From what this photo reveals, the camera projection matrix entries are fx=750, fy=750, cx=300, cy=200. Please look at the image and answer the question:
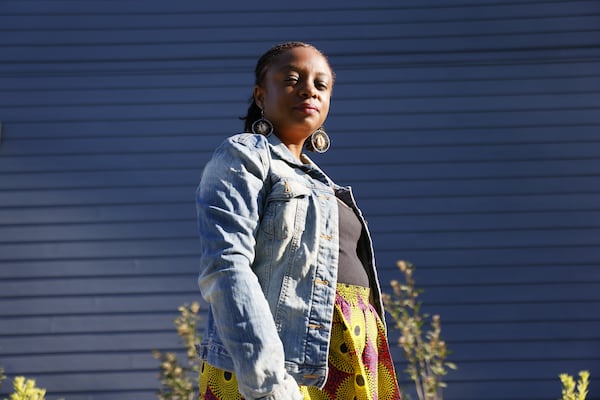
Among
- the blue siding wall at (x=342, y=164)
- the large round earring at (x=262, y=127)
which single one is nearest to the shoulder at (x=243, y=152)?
the large round earring at (x=262, y=127)

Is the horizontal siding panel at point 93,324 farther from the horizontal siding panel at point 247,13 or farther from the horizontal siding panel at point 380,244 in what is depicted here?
the horizontal siding panel at point 247,13

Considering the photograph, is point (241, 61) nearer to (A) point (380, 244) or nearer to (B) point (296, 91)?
(A) point (380, 244)

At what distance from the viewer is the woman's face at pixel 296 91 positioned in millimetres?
1874

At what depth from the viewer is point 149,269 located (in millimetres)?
5453

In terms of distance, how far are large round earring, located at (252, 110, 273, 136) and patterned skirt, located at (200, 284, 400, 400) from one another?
437mm

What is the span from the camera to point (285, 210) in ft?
5.50

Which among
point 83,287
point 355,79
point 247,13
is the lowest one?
point 83,287

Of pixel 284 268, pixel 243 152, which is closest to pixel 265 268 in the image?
pixel 284 268

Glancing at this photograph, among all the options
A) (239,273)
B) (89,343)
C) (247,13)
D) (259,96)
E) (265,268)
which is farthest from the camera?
(247,13)

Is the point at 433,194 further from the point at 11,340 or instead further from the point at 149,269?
the point at 11,340

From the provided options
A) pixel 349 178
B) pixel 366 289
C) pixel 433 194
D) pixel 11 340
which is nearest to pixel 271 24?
pixel 349 178

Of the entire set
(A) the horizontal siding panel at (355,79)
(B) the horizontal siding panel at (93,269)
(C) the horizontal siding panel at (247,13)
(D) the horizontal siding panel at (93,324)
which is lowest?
(D) the horizontal siding panel at (93,324)

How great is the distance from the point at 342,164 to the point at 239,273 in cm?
414

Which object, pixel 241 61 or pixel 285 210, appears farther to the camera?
pixel 241 61
